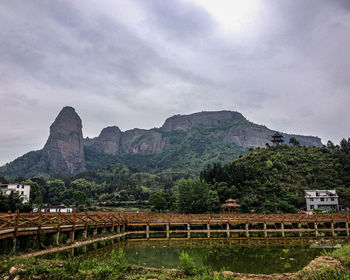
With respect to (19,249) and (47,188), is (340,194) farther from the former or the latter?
(47,188)

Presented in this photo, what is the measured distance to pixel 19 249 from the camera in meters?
12.5

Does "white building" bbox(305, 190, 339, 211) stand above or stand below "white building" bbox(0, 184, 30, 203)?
below

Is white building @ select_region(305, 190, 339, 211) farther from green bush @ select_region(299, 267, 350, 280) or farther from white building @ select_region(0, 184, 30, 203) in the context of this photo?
white building @ select_region(0, 184, 30, 203)

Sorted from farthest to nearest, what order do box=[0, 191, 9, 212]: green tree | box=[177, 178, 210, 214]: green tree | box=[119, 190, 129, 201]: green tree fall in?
box=[119, 190, 129, 201]: green tree
box=[0, 191, 9, 212]: green tree
box=[177, 178, 210, 214]: green tree

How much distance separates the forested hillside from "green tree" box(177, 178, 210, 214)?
282 inches

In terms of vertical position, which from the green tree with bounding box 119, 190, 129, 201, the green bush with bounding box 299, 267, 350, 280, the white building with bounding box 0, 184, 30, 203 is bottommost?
the green tree with bounding box 119, 190, 129, 201

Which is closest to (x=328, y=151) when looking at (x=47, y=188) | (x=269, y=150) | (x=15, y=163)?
(x=269, y=150)

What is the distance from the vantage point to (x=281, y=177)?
57469 millimetres

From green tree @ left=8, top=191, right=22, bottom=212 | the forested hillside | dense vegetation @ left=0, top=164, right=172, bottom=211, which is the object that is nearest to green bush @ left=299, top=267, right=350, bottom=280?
the forested hillside

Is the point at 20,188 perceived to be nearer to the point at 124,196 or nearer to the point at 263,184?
the point at 124,196

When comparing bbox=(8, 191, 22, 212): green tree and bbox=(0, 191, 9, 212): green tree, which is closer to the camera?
bbox=(0, 191, 9, 212): green tree

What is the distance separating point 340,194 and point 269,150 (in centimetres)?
2933

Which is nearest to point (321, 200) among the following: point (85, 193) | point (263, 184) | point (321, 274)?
point (263, 184)

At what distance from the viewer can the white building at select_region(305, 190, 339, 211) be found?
4581cm
